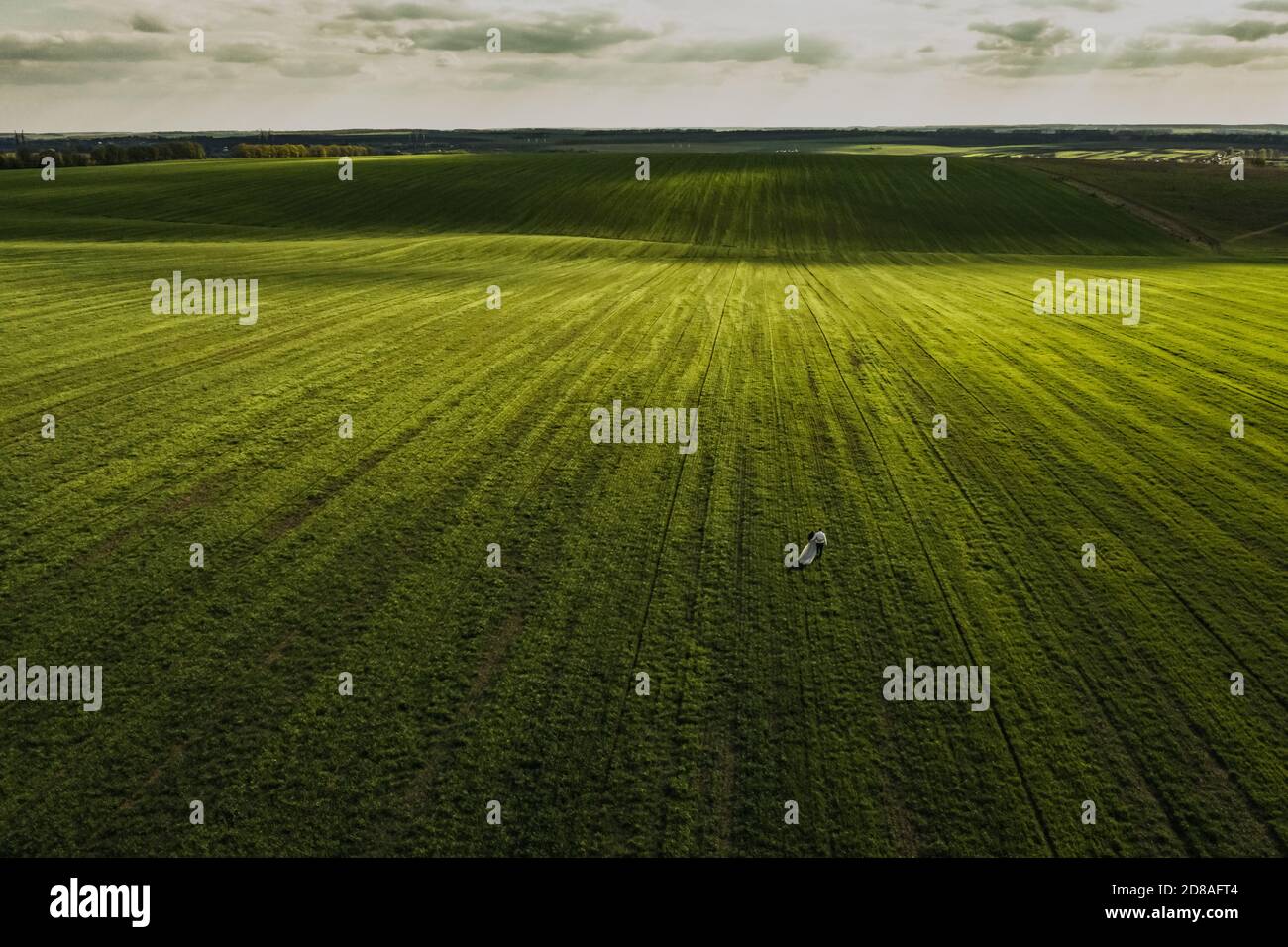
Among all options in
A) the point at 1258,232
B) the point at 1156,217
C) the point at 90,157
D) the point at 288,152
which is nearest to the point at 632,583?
the point at 1258,232

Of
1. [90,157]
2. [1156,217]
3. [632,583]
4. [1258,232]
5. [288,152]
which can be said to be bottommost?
[632,583]

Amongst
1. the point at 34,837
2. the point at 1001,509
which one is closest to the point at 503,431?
the point at 1001,509

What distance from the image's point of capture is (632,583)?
42.1 feet

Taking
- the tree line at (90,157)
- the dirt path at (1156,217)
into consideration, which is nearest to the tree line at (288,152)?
the tree line at (90,157)

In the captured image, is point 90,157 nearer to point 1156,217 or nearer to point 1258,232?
point 1156,217

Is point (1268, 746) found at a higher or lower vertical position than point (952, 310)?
lower

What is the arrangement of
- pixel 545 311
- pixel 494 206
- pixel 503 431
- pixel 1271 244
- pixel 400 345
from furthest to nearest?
pixel 494 206 < pixel 1271 244 < pixel 545 311 < pixel 400 345 < pixel 503 431

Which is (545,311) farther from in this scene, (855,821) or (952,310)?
(855,821)

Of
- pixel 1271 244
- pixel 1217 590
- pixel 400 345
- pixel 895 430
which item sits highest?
pixel 1271 244

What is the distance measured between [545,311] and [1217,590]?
84.5 ft

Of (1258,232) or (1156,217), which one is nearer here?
(1258,232)

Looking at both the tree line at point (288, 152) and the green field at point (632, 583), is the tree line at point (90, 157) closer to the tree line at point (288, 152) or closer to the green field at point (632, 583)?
the tree line at point (288, 152)

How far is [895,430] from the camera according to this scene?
65.8 ft

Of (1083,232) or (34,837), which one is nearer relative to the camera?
(34,837)
